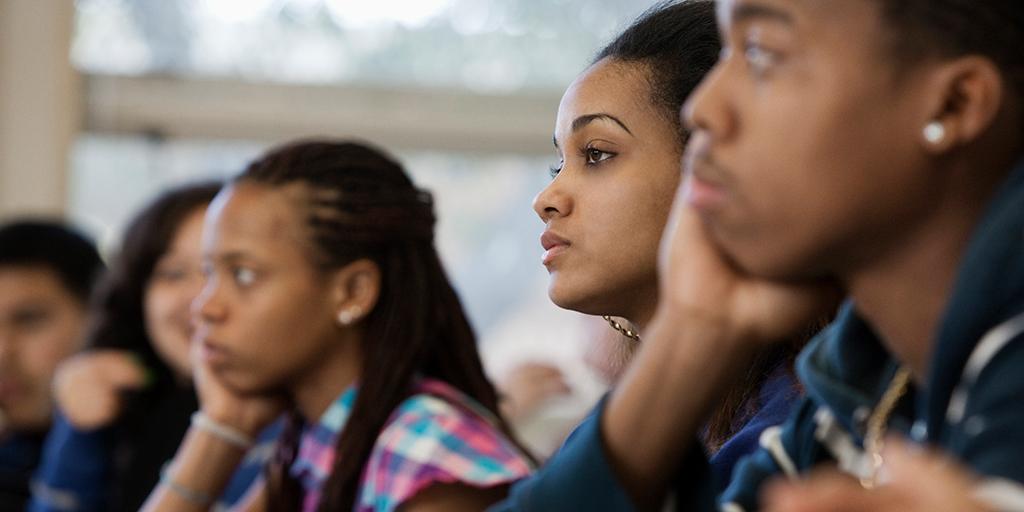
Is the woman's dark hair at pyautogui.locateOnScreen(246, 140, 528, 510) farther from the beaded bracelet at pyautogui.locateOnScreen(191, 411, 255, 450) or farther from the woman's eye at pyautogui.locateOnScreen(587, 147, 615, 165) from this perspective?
the woman's eye at pyautogui.locateOnScreen(587, 147, 615, 165)

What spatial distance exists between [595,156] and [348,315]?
481 millimetres

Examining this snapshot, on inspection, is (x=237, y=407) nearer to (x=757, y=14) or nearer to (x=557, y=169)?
(x=557, y=169)

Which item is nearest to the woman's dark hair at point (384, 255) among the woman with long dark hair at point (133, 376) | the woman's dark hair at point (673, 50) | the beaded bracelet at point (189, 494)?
the beaded bracelet at point (189, 494)

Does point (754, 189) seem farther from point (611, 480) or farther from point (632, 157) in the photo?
point (632, 157)

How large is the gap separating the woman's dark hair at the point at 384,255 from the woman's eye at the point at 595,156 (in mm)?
411

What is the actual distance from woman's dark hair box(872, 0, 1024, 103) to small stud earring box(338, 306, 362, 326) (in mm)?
1049

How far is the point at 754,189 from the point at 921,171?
81 mm

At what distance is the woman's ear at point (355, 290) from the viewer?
164 cm

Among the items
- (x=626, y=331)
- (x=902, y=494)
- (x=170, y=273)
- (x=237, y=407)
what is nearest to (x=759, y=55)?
(x=902, y=494)

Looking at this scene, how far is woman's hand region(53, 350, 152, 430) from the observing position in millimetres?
2297

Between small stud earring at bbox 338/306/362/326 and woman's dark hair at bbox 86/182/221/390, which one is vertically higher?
small stud earring at bbox 338/306/362/326

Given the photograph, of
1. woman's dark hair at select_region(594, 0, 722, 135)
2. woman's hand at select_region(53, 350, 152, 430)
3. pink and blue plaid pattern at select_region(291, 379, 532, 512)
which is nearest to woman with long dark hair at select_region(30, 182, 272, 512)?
woman's hand at select_region(53, 350, 152, 430)

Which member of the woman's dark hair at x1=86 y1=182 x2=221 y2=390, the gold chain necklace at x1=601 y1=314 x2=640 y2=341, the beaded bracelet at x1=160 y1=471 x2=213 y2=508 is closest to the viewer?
the gold chain necklace at x1=601 y1=314 x2=640 y2=341

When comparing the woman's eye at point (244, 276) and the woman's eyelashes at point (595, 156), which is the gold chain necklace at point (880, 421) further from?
the woman's eye at point (244, 276)
